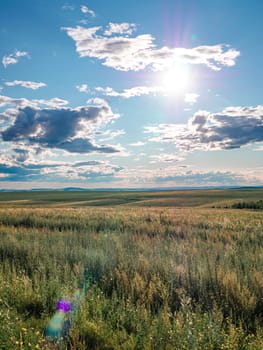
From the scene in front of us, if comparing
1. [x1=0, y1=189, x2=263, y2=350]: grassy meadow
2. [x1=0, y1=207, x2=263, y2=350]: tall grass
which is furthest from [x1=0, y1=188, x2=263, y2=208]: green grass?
[x1=0, y1=189, x2=263, y2=350]: grassy meadow

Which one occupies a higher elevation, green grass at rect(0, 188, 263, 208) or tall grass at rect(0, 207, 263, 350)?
tall grass at rect(0, 207, 263, 350)

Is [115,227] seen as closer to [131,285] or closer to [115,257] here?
[115,257]

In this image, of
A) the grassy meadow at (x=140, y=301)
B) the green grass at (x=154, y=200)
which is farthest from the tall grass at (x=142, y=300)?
the green grass at (x=154, y=200)

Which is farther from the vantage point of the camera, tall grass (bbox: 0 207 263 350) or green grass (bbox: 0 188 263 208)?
green grass (bbox: 0 188 263 208)

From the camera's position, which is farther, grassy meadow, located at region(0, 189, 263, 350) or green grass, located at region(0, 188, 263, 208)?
green grass, located at region(0, 188, 263, 208)

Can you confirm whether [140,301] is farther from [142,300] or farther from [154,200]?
[154,200]

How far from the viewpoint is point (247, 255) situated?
9.16 metres

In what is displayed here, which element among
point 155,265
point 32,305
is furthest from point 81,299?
point 155,265

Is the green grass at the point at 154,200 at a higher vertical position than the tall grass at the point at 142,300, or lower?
lower

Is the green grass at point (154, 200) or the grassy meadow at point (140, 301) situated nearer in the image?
the grassy meadow at point (140, 301)

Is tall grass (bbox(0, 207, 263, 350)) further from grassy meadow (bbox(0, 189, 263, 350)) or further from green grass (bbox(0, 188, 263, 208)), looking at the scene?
green grass (bbox(0, 188, 263, 208))

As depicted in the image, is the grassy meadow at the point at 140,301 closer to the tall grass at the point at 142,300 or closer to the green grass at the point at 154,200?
the tall grass at the point at 142,300

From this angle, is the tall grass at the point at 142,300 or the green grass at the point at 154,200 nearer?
the tall grass at the point at 142,300

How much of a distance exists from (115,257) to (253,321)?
13.6 feet
